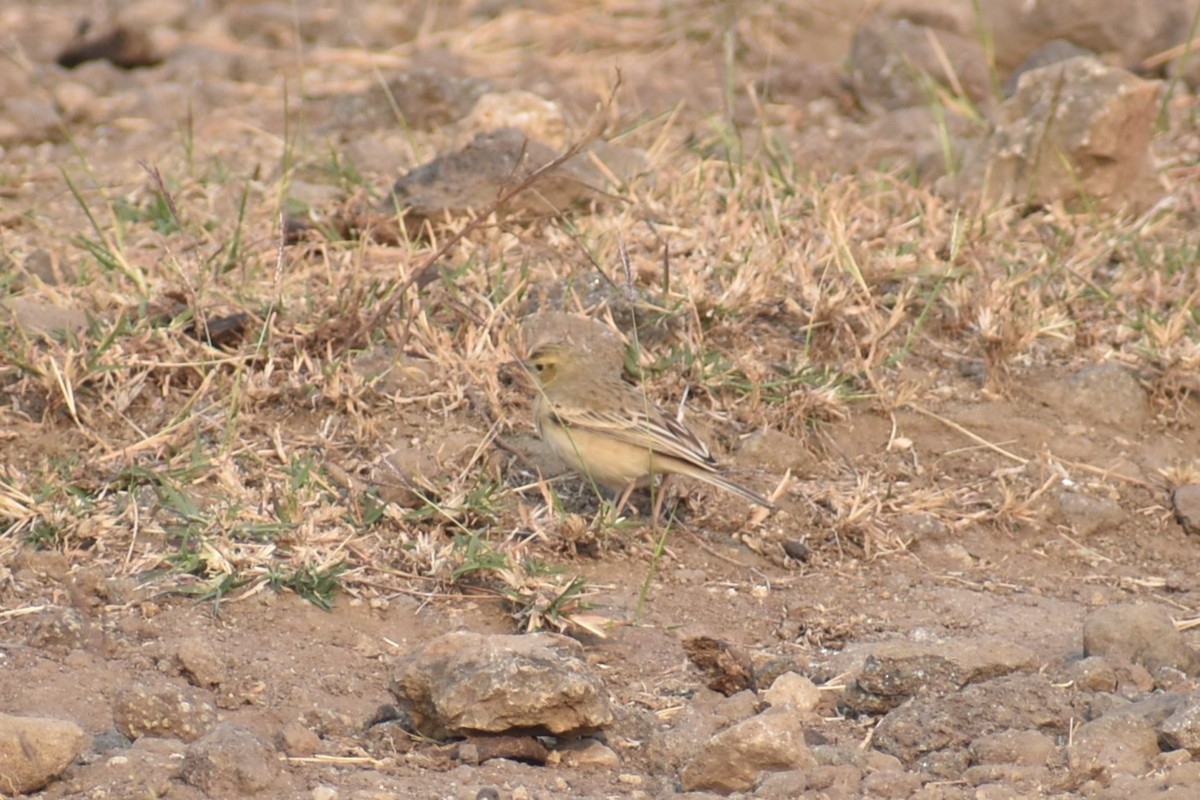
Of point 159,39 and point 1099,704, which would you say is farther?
point 159,39

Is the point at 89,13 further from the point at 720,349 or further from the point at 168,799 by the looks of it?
the point at 168,799

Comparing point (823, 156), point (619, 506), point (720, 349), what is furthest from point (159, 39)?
point (619, 506)

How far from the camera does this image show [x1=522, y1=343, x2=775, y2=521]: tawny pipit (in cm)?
521

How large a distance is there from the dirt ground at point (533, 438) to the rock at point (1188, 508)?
4 cm

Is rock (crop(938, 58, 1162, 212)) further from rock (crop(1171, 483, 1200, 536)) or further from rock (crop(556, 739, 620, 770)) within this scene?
rock (crop(556, 739, 620, 770))

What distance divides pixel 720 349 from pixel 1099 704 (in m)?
2.34

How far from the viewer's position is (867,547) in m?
5.27

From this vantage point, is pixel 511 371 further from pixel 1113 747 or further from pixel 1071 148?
pixel 1071 148

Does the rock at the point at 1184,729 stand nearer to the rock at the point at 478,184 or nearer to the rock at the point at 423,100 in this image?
the rock at the point at 478,184

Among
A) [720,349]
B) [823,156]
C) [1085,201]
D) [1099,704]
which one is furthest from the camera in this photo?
[823,156]

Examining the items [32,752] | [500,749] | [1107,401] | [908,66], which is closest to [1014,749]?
[500,749]

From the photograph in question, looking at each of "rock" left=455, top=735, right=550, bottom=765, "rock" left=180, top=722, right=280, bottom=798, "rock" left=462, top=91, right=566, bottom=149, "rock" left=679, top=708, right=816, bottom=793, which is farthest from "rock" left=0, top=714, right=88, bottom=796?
"rock" left=462, top=91, right=566, bottom=149

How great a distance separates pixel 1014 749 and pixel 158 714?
6.41 ft

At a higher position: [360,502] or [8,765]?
[8,765]
